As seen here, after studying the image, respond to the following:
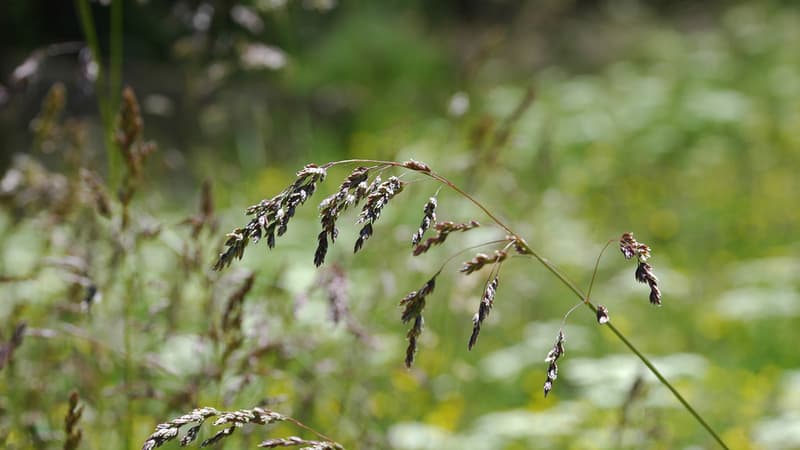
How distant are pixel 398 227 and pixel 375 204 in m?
1.39

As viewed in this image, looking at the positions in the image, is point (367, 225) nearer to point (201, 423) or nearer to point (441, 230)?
point (441, 230)

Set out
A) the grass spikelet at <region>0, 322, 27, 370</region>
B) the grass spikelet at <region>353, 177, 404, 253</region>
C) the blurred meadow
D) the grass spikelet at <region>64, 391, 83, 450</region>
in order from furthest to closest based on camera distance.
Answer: the blurred meadow < the grass spikelet at <region>0, 322, 27, 370</region> < the grass spikelet at <region>64, 391, 83, 450</region> < the grass spikelet at <region>353, 177, 404, 253</region>

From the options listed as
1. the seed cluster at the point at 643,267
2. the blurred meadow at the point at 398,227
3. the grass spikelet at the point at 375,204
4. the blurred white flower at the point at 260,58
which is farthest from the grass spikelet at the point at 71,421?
the blurred white flower at the point at 260,58

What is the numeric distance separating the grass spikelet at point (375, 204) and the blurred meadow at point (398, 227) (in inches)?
19.6

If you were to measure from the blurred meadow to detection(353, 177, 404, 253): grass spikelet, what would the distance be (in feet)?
1.63

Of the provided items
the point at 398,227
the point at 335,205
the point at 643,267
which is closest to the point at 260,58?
the point at 398,227

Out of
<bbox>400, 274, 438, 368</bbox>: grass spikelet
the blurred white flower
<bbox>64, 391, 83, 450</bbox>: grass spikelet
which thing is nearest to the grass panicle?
<bbox>400, 274, 438, 368</bbox>: grass spikelet

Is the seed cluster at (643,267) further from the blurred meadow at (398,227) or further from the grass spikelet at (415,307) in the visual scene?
the blurred meadow at (398,227)

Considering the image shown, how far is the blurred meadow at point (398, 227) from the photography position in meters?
1.67

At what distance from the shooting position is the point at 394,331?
347cm

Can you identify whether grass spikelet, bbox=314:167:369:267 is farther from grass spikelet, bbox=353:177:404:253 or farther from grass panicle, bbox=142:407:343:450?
grass panicle, bbox=142:407:343:450

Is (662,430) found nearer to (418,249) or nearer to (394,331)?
(418,249)

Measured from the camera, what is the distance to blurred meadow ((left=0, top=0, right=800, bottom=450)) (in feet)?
5.48

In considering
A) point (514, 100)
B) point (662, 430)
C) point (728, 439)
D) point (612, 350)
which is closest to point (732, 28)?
point (514, 100)
